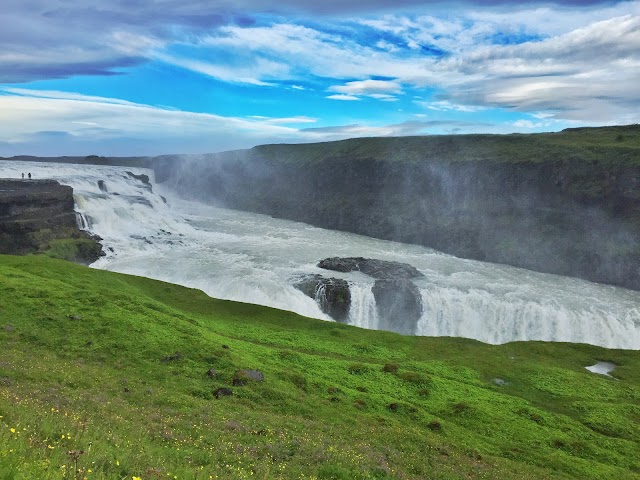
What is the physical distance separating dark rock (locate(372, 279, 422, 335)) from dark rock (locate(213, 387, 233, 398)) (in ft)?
135

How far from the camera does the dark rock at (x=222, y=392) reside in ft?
82.5

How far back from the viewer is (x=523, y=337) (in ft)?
199

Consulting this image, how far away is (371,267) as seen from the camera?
74.2 meters

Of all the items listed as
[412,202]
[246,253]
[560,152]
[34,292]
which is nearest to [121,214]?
[246,253]

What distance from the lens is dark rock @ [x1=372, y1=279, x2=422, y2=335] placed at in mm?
63688

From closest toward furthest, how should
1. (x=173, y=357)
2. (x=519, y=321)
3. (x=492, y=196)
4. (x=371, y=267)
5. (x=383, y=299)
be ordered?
1. (x=173, y=357)
2. (x=519, y=321)
3. (x=383, y=299)
4. (x=371, y=267)
5. (x=492, y=196)

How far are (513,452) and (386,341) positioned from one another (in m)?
22.1

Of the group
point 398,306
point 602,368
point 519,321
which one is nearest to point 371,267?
point 398,306

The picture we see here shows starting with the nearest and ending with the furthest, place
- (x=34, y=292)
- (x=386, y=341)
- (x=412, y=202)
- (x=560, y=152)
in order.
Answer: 1. (x=34, y=292)
2. (x=386, y=341)
3. (x=560, y=152)
4. (x=412, y=202)

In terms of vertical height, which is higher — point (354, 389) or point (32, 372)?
point (32, 372)

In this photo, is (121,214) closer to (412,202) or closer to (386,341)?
(386,341)

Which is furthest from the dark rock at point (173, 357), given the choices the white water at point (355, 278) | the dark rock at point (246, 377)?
the white water at point (355, 278)

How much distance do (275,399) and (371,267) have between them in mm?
49416

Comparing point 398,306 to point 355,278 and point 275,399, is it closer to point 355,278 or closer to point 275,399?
point 355,278
